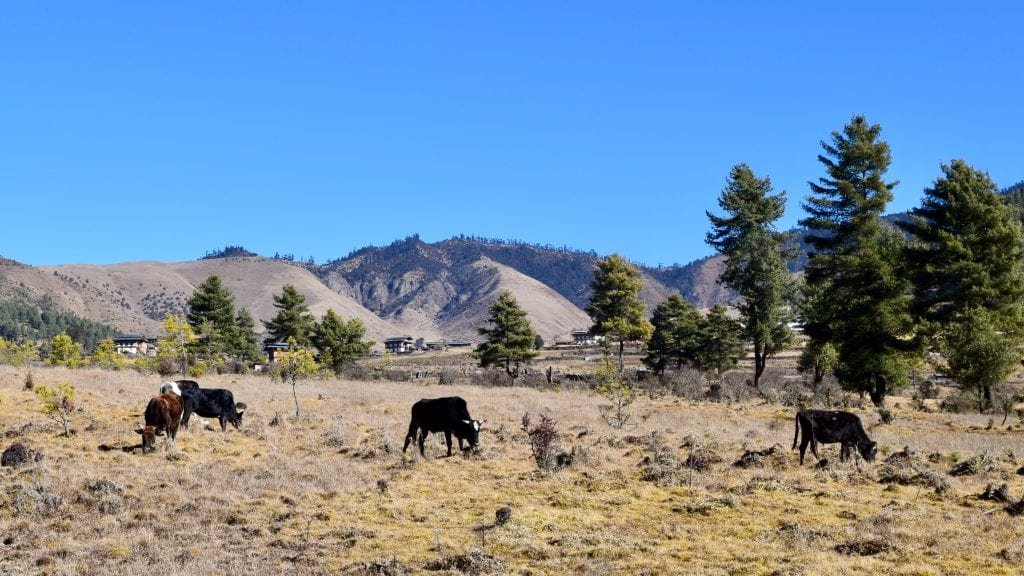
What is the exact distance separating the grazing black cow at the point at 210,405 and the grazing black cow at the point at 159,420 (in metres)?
2.14

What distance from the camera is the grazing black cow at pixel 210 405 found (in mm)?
23127

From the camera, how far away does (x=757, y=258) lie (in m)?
47.0

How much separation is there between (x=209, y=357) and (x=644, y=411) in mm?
39591

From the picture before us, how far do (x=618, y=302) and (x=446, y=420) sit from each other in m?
40.1

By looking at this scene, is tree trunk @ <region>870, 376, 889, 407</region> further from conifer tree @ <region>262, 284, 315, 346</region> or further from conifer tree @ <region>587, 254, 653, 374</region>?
conifer tree @ <region>262, 284, 315, 346</region>

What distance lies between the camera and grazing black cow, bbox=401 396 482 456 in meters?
20.2

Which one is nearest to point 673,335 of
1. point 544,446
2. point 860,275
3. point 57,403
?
point 860,275

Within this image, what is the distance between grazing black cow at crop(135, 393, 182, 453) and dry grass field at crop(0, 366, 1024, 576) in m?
0.51

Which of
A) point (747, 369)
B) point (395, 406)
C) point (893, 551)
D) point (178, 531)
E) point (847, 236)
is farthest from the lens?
point (747, 369)

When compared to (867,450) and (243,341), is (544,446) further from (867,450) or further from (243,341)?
(243,341)

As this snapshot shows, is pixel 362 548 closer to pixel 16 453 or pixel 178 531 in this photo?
pixel 178 531

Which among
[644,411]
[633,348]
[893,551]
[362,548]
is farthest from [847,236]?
[633,348]

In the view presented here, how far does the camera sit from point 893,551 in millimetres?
11078

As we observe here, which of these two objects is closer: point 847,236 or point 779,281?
point 847,236
